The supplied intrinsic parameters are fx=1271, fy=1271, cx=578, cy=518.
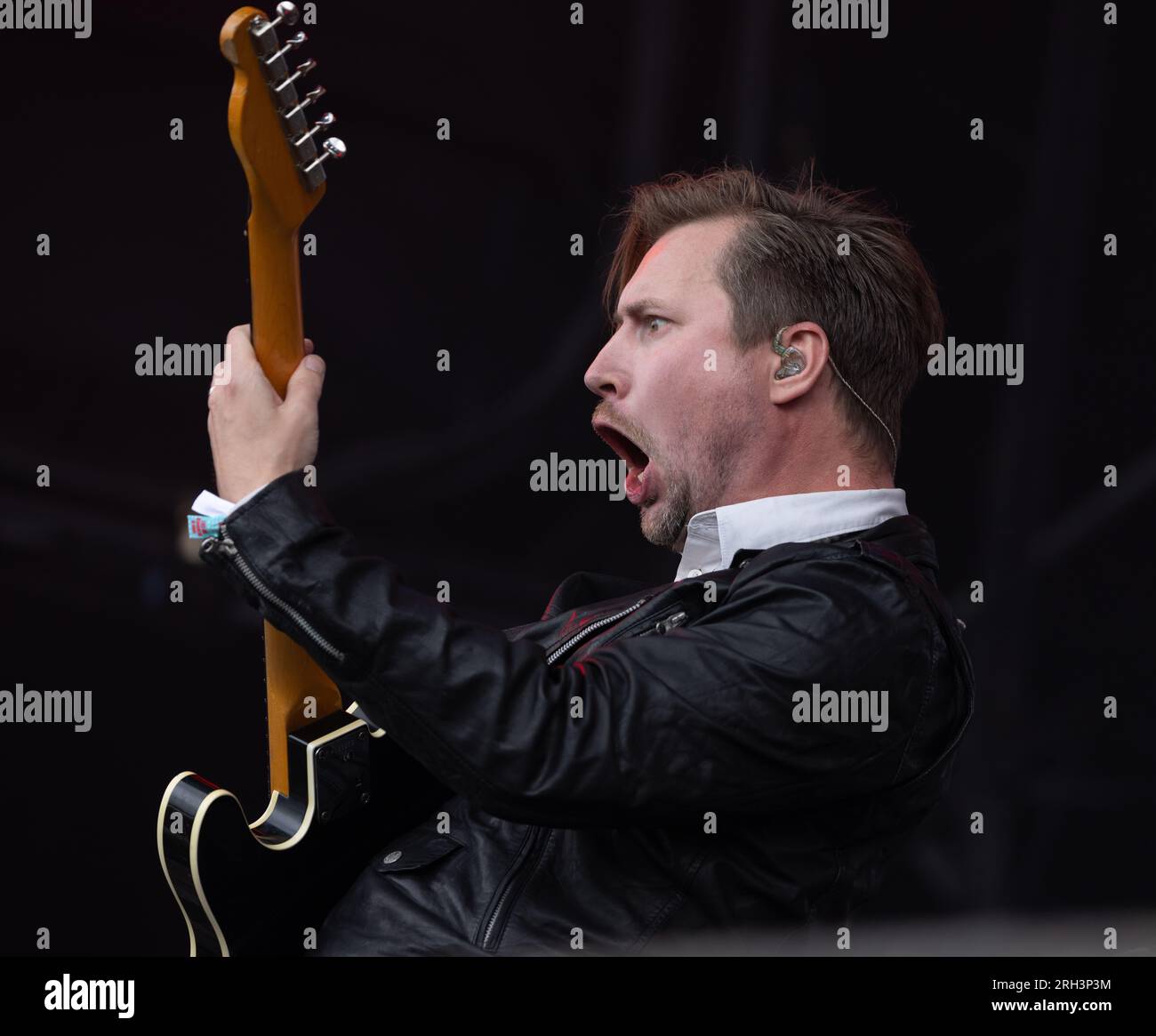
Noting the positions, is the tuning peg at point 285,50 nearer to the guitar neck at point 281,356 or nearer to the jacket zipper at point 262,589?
the guitar neck at point 281,356

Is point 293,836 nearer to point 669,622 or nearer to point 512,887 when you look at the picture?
point 512,887

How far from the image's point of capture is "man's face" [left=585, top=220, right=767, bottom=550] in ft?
5.76

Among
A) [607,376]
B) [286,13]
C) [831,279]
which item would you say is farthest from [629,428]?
[286,13]

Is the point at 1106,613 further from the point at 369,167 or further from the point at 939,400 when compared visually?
the point at 369,167

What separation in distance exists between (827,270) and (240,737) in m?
1.98

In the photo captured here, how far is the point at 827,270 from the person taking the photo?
1.86 meters

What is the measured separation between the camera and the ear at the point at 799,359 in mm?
1763

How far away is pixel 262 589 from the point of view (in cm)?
137

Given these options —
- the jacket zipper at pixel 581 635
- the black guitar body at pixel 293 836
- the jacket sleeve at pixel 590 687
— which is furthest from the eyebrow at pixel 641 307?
the black guitar body at pixel 293 836

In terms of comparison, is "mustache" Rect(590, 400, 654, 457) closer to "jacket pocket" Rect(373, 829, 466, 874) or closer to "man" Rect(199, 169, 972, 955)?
"man" Rect(199, 169, 972, 955)

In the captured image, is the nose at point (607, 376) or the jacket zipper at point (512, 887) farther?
the nose at point (607, 376)

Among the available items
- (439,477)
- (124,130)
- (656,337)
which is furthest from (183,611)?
(656,337)

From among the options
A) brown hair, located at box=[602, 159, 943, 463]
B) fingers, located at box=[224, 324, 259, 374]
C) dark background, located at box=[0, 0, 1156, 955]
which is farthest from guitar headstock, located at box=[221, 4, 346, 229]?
dark background, located at box=[0, 0, 1156, 955]

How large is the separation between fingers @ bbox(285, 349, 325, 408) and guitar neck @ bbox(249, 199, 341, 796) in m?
0.04
